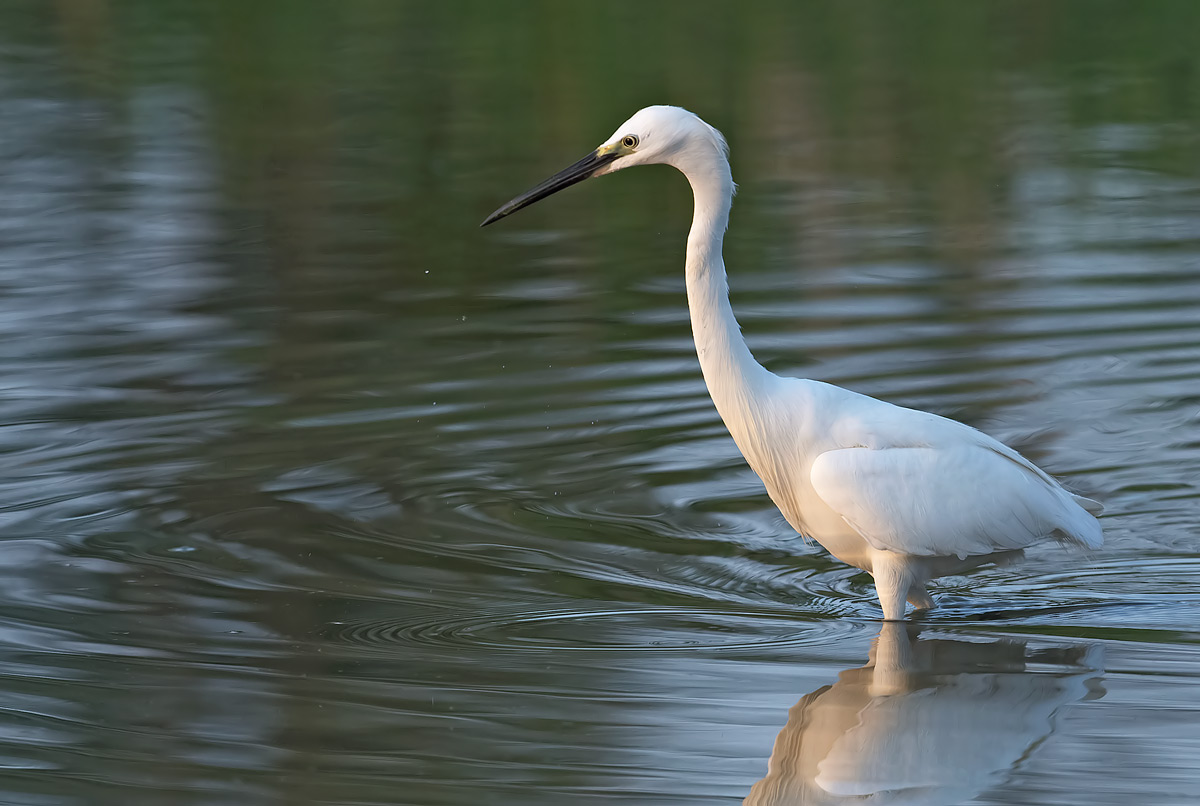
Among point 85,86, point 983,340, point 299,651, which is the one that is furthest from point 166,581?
point 85,86

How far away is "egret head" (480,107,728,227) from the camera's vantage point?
17.5 feet

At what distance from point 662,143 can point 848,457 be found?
3.93 ft

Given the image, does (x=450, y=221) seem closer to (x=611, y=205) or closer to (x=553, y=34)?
(x=611, y=205)

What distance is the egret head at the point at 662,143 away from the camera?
17.5 ft

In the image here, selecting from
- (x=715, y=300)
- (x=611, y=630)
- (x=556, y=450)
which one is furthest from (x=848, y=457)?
(x=556, y=450)

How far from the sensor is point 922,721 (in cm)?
462

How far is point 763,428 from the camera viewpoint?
221 inches

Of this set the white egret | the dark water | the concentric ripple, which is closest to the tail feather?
the white egret

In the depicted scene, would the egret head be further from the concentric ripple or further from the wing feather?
the concentric ripple

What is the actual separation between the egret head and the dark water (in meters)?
1.46

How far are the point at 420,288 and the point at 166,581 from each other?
4583mm

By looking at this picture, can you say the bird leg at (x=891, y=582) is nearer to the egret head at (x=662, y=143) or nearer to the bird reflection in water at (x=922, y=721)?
the bird reflection in water at (x=922, y=721)

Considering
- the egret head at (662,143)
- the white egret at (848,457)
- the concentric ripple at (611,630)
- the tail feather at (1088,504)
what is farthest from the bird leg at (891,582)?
the egret head at (662,143)

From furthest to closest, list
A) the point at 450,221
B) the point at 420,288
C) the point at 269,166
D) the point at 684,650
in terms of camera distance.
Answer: the point at 269,166 → the point at 450,221 → the point at 420,288 → the point at 684,650
